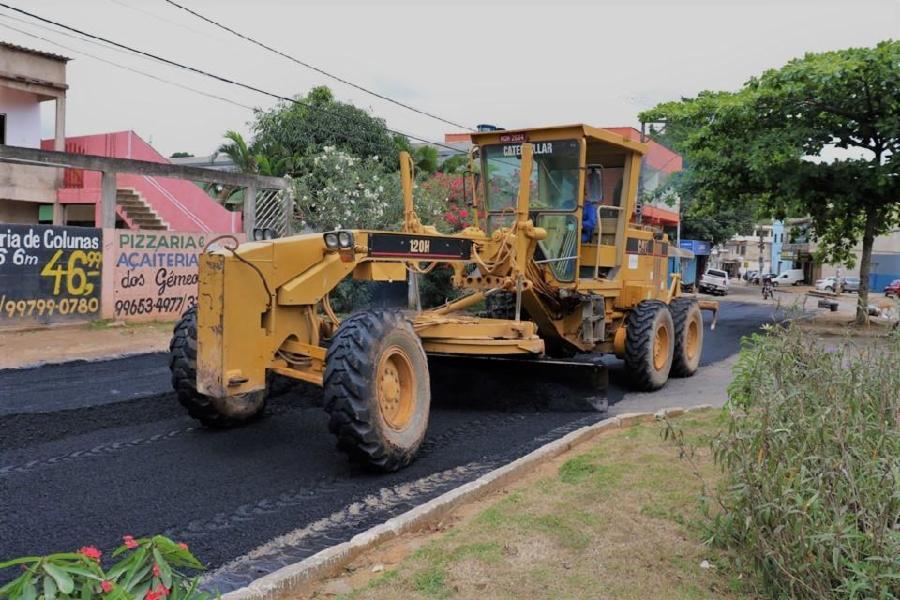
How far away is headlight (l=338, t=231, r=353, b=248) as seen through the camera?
593cm

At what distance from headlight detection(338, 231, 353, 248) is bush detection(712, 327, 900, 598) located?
2915mm

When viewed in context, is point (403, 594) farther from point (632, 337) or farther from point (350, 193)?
point (350, 193)

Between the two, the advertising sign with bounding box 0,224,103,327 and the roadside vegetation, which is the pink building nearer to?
the advertising sign with bounding box 0,224,103,327

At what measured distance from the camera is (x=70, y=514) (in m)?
4.70

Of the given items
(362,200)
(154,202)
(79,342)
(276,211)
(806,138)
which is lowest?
(79,342)

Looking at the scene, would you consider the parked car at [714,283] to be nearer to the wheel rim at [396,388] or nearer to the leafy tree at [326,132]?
the leafy tree at [326,132]

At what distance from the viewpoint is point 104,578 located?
2.53m

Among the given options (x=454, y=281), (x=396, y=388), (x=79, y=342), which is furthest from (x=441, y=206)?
(x=396, y=388)

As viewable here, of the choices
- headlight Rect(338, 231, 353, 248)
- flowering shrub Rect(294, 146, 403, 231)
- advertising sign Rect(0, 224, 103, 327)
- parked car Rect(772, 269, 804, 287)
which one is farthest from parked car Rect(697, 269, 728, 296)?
headlight Rect(338, 231, 353, 248)

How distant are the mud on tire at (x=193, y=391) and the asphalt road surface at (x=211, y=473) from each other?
129 millimetres

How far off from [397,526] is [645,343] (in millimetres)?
5269

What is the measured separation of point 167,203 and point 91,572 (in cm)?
1986

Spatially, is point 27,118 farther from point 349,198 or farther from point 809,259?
point 809,259

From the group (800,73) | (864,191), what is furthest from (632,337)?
(864,191)
